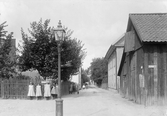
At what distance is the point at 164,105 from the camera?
47.5 feet

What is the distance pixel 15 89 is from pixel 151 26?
11666mm

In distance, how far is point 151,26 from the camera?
52.6 ft

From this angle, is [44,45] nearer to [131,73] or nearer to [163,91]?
[131,73]

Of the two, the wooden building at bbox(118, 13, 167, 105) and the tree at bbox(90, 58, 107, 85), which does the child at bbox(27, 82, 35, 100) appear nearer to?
the wooden building at bbox(118, 13, 167, 105)

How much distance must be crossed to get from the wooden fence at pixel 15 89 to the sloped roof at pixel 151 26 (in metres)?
9.97

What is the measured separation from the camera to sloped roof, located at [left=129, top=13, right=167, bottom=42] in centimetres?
1454

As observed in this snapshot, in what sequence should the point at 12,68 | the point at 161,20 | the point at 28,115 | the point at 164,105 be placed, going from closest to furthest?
the point at 28,115
the point at 164,105
the point at 161,20
the point at 12,68

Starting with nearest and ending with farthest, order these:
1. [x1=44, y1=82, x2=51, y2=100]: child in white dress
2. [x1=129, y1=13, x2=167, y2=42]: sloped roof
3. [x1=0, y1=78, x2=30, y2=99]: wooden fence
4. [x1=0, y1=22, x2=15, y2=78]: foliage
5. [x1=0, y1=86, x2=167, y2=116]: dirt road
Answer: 1. [x1=0, y1=86, x2=167, y2=116]: dirt road
2. [x1=129, y1=13, x2=167, y2=42]: sloped roof
3. [x1=44, y1=82, x2=51, y2=100]: child in white dress
4. [x1=0, y1=78, x2=30, y2=99]: wooden fence
5. [x1=0, y1=22, x2=15, y2=78]: foliage

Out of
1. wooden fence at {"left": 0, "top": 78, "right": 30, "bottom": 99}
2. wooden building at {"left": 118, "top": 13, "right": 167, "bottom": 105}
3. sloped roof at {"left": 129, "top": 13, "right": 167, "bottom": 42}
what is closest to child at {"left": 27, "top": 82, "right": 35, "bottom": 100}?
wooden fence at {"left": 0, "top": 78, "right": 30, "bottom": 99}

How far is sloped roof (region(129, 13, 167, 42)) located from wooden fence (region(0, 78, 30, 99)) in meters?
9.97

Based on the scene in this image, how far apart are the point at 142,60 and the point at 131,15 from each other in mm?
4098

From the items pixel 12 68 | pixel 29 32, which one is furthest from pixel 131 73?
pixel 12 68

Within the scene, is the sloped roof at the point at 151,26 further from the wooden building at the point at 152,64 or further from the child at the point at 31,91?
the child at the point at 31,91

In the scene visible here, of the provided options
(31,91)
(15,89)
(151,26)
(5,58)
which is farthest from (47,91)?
(151,26)
